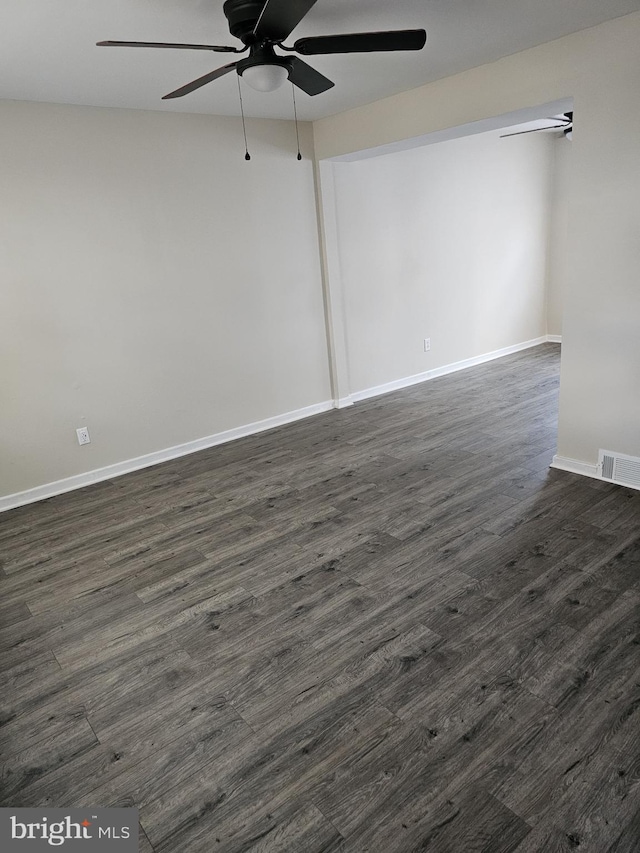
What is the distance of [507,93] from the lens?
331cm

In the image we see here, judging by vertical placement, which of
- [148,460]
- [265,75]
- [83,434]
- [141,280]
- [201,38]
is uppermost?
[201,38]

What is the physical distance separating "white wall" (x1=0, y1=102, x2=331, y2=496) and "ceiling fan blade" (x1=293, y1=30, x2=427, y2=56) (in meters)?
2.19

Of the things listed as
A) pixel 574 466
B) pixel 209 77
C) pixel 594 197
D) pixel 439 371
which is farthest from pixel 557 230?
pixel 209 77

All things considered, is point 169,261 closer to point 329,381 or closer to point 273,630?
point 329,381

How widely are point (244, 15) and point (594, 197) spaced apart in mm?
2083

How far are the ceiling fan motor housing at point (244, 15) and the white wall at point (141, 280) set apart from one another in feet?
6.25

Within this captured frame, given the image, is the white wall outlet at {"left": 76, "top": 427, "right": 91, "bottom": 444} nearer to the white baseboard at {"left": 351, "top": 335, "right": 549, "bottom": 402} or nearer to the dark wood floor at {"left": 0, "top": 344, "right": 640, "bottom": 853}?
the dark wood floor at {"left": 0, "top": 344, "right": 640, "bottom": 853}

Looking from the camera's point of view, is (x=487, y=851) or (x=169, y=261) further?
(x=169, y=261)

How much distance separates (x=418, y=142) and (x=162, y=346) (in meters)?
2.46

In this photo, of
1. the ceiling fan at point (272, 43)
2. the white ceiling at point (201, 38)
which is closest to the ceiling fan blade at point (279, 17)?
the ceiling fan at point (272, 43)

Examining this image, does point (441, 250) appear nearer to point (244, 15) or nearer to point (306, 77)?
point (306, 77)

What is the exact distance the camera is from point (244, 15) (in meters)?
2.18

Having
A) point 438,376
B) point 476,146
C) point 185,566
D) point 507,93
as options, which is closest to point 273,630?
point 185,566

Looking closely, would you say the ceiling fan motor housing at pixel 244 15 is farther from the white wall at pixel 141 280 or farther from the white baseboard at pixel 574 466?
the white baseboard at pixel 574 466
